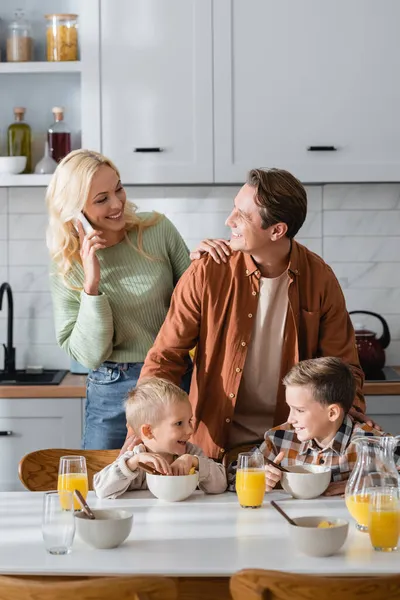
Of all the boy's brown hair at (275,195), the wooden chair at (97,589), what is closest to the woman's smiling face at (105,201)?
the boy's brown hair at (275,195)

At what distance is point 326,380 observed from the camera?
2.37m

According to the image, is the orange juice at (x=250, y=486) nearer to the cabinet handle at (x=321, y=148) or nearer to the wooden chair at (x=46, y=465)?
the wooden chair at (x=46, y=465)

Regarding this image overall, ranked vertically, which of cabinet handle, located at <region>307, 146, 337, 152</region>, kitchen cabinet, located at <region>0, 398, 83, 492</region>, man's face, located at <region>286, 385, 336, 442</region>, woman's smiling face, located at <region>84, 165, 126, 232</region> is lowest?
kitchen cabinet, located at <region>0, 398, 83, 492</region>

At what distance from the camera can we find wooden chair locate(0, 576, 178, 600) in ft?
5.00

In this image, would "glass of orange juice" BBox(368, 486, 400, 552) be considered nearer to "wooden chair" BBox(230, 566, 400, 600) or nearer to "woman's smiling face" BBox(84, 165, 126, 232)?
"wooden chair" BBox(230, 566, 400, 600)

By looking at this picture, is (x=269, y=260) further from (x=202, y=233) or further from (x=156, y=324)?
(x=202, y=233)

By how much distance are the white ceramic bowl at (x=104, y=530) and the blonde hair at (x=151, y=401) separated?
20.1 inches

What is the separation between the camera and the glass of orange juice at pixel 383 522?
5.92 ft

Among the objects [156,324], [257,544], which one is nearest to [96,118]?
[156,324]

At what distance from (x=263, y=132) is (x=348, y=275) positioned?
77 centimetres

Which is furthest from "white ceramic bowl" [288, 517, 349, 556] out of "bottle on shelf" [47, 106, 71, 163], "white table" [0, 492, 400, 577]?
"bottle on shelf" [47, 106, 71, 163]

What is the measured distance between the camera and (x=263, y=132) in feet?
12.0

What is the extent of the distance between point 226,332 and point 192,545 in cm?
81

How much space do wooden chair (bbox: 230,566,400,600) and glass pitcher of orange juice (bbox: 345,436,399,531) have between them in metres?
0.35
